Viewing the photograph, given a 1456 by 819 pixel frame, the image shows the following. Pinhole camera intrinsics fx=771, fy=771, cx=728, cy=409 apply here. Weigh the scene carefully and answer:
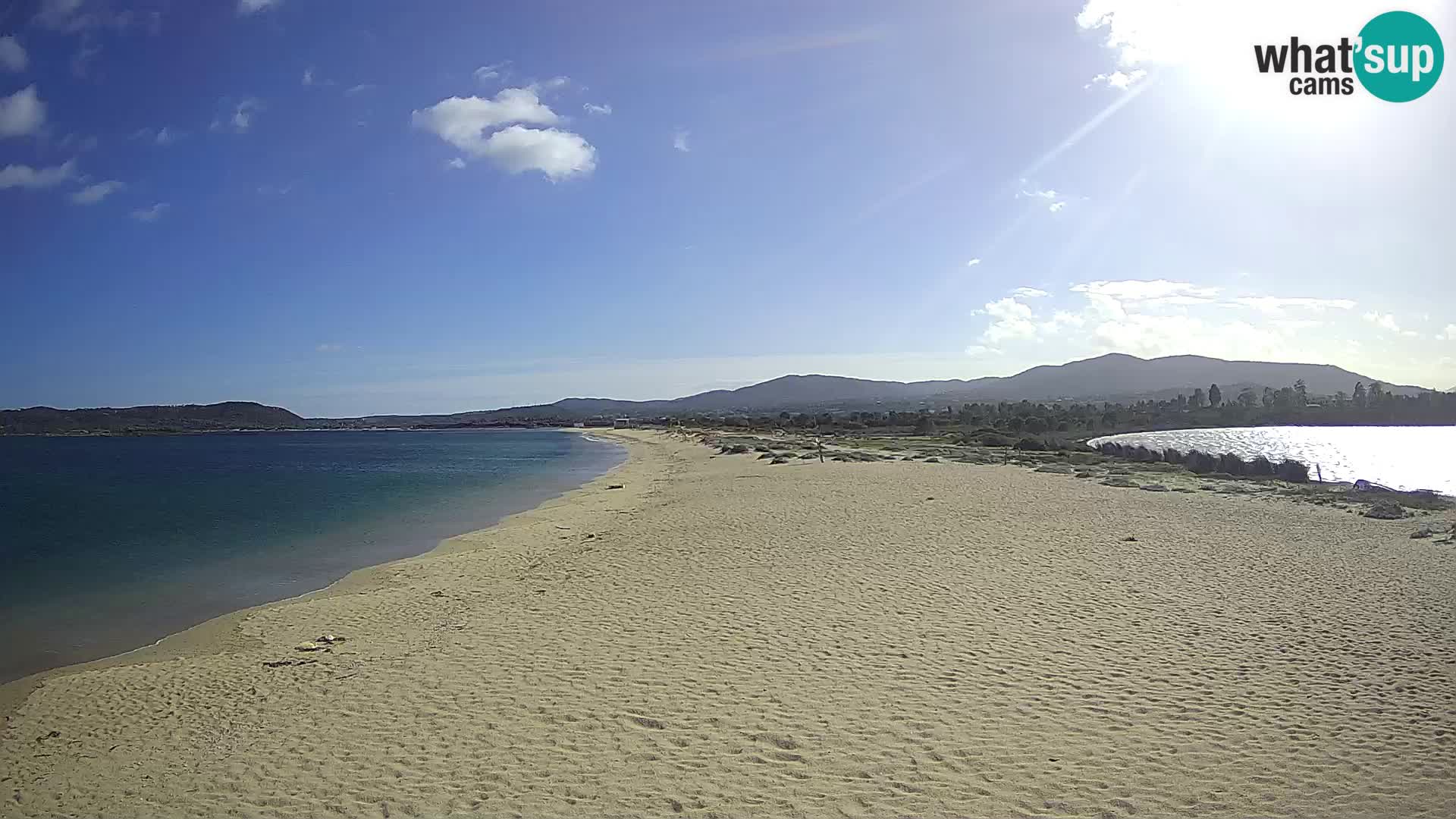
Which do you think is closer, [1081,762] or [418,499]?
[1081,762]

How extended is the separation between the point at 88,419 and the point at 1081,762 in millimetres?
205175

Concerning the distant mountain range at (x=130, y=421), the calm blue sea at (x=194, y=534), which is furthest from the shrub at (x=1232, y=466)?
the distant mountain range at (x=130, y=421)

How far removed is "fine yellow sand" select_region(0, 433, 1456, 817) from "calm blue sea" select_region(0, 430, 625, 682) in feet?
6.68

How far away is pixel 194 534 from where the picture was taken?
74.1 feet

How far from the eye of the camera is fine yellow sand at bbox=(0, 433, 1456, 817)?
18.1 feet

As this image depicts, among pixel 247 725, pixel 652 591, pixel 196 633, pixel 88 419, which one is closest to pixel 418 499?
pixel 196 633

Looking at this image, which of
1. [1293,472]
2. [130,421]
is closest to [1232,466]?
[1293,472]

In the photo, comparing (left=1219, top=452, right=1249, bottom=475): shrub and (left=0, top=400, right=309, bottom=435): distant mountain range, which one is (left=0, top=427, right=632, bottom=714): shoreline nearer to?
(left=1219, top=452, right=1249, bottom=475): shrub

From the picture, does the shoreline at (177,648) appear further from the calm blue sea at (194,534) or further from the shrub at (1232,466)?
the shrub at (1232,466)

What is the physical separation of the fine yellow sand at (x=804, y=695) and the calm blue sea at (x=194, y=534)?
2.04 metres

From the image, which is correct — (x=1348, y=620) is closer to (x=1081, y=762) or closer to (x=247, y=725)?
(x=1081, y=762)

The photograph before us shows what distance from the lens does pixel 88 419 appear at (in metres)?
160

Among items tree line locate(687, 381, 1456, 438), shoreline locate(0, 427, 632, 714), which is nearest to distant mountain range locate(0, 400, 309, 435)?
tree line locate(687, 381, 1456, 438)

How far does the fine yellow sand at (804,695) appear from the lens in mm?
5516
